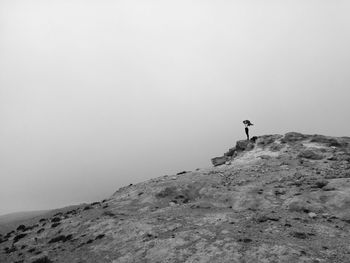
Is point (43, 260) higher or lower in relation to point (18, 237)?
lower

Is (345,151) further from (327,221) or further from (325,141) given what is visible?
(327,221)

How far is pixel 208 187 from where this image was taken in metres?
39.2

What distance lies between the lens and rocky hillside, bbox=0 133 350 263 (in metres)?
23.2

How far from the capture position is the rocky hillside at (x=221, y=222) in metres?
23.2

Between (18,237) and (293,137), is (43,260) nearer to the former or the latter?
(18,237)

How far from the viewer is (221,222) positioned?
92.8 feet

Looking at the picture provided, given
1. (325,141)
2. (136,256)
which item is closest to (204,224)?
(136,256)

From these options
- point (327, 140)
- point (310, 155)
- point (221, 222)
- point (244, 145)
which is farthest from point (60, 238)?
point (327, 140)

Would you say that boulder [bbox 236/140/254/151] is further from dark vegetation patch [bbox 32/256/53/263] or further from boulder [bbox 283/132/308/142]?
dark vegetation patch [bbox 32/256/53/263]

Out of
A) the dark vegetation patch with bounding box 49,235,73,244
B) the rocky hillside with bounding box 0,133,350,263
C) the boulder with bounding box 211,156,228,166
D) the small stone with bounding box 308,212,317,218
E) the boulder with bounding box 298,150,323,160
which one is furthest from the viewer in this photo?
the boulder with bounding box 211,156,228,166

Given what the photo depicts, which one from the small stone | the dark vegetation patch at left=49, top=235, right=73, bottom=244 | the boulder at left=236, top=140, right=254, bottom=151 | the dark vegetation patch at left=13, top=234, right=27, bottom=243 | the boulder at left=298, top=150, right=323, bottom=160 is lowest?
the small stone

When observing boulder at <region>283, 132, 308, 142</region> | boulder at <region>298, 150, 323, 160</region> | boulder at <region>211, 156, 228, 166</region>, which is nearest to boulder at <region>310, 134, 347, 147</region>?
boulder at <region>283, 132, 308, 142</region>

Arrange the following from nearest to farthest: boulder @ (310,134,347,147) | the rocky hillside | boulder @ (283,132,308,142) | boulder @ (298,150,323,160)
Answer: the rocky hillside
boulder @ (298,150,323,160)
boulder @ (310,134,347,147)
boulder @ (283,132,308,142)

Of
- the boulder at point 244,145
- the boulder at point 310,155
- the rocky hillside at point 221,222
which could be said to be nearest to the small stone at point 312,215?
the rocky hillside at point 221,222
